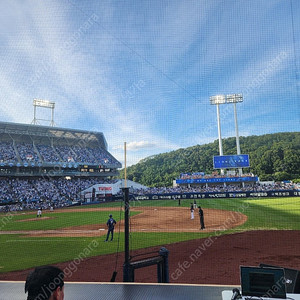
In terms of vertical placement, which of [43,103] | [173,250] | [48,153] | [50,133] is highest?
[43,103]

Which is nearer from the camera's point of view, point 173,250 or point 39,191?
point 173,250

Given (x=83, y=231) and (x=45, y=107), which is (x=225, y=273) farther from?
(x=45, y=107)

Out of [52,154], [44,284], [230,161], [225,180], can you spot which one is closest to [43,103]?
[52,154]

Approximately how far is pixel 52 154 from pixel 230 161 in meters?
27.8

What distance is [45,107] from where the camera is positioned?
36.4 metres

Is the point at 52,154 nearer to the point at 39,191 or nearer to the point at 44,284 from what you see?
the point at 39,191

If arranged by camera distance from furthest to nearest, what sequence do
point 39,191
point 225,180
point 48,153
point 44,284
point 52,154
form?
point 52,154
point 48,153
point 39,191
point 225,180
point 44,284

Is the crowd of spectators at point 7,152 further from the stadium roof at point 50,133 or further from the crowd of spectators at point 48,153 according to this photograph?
the crowd of spectators at point 48,153

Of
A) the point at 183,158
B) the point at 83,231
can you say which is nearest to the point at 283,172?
the point at 183,158

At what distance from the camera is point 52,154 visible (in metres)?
36.1

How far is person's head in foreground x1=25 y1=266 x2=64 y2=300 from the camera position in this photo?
1.55 meters

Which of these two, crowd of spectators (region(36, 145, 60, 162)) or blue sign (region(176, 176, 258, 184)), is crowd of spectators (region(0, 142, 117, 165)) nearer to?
crowd of spectators (region(36, 145, 60, 162))

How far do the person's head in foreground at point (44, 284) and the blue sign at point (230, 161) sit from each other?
2427cm

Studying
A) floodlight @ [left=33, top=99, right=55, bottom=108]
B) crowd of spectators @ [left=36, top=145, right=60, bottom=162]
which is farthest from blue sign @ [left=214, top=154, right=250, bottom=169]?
floodlight @ [left=33, top=99, right=55, bottom=108]
